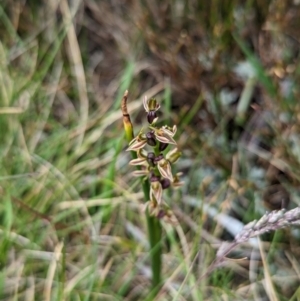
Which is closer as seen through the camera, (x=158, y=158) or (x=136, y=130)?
(x=158, y=158)

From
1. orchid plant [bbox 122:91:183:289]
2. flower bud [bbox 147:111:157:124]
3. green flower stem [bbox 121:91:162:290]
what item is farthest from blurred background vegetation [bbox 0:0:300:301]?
flower bud [bbox 147:111:157:124]

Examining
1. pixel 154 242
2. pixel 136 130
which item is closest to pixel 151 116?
pixel 154 242

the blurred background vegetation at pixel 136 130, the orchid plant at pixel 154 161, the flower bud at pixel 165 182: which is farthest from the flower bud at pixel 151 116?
the blurred background vegetation at pixel 136 130

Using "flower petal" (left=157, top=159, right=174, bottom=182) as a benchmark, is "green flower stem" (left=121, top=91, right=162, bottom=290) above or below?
below

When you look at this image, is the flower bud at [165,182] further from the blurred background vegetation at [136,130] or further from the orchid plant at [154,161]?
the blurred background vegetation at [136,130]

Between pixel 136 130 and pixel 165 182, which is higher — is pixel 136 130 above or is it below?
above

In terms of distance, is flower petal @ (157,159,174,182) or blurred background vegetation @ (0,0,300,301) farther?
blurred background vegetation @ (0,0,300,301)

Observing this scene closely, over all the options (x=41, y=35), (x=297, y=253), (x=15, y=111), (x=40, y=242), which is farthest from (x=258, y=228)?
(x=41, y=35)

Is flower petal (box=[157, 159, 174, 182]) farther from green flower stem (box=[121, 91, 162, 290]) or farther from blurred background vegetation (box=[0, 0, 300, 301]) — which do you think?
blurred background vegetation (box=[0, 0, 300, 301])

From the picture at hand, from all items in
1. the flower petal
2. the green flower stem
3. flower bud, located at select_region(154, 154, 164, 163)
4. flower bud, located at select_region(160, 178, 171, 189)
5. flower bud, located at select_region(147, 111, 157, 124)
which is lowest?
the green flower stem

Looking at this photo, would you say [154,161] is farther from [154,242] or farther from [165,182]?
[154,242]
